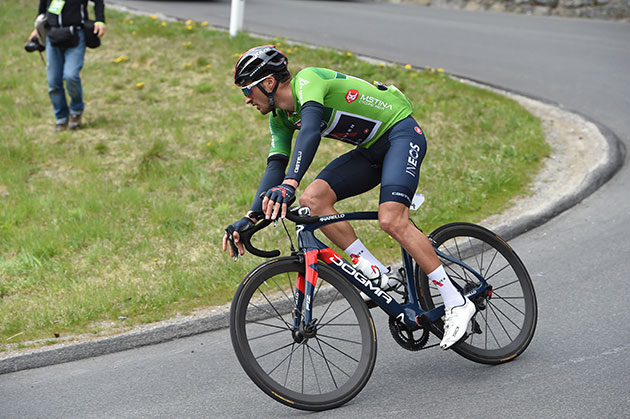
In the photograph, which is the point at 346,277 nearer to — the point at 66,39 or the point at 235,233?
the point at 235,233

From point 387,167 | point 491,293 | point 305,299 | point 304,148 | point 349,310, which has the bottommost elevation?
point 349,310

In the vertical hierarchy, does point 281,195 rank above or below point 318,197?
above

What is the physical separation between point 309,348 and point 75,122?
262 inches

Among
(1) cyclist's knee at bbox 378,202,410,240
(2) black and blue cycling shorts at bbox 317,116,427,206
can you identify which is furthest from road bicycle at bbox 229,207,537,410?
(2) black and blue cycling shorts at bbox 317,116,427,206

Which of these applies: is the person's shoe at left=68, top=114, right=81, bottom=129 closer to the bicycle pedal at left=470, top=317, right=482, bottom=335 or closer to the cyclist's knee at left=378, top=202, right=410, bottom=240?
the cyclist's knee at left=378, top=202, right=410, bottom=240

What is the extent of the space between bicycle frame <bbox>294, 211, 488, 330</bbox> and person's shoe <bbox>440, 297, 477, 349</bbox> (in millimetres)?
79

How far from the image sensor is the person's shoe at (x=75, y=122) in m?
9.88

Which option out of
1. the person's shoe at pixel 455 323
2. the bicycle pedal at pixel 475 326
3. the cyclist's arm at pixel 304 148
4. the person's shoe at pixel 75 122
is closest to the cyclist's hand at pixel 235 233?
the cyclist's arm at pixel 304 148

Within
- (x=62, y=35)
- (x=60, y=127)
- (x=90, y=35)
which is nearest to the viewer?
(x=62, y=35)

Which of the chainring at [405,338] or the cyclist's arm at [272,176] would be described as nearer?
the cyclist's arm at [272,176]

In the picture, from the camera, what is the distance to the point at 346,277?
4.16 m

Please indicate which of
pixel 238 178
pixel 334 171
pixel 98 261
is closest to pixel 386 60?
pixel 238 178

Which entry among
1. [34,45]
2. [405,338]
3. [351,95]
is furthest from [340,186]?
[34,45]

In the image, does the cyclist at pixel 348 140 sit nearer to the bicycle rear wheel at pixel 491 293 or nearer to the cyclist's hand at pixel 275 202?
the cyclist's hand at pixel 275 202
